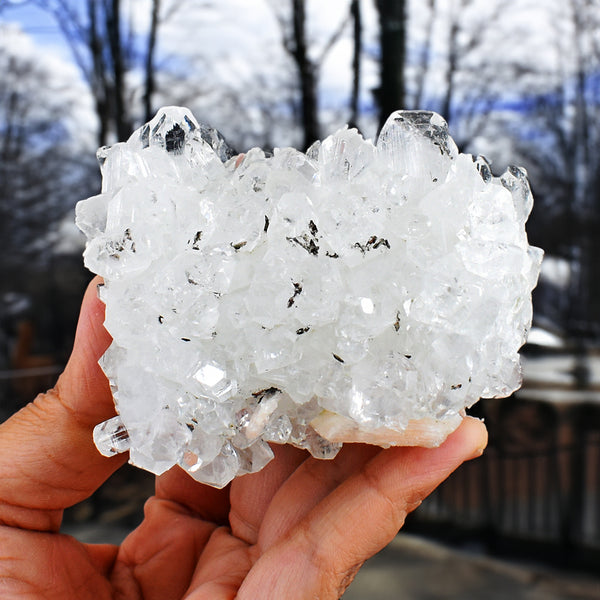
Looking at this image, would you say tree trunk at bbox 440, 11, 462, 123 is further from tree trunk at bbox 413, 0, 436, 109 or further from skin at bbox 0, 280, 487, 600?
skin at bbox 0, 280, 487, 600

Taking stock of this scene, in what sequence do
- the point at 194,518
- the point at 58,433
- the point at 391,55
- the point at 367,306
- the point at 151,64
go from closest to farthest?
the point at 367,306 → the point at 58,433 → the point at 194,518 → the point at 391,55 → the point at 151,64

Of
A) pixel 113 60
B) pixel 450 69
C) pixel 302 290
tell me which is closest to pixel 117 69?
pixel 113 60

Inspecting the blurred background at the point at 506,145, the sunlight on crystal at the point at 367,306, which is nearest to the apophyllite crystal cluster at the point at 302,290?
the sunlight on crystal at the point at 367,306

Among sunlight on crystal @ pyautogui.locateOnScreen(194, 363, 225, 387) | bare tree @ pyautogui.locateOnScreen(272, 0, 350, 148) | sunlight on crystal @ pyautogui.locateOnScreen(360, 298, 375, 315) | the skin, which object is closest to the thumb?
the skin

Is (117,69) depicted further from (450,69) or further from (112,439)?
(112,439)

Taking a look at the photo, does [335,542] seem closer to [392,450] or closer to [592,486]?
[392,450]
